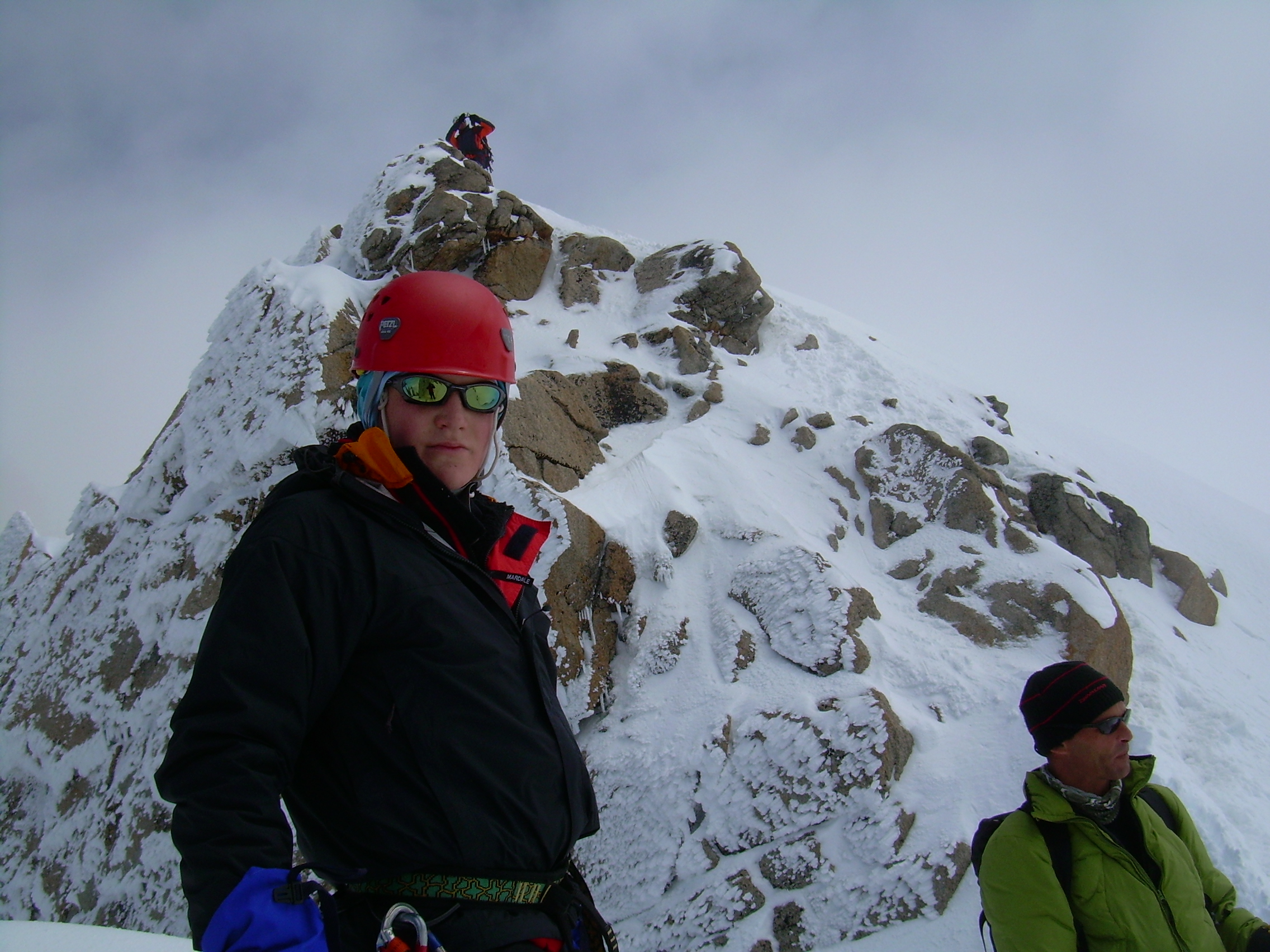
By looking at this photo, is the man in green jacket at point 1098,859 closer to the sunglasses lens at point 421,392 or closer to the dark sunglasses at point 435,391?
the dark sunglasses at point 435,391

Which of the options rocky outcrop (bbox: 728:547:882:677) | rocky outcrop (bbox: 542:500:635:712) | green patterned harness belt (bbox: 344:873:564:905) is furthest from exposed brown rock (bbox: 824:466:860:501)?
green patterned harness belt (bbox: 344:873:564:905)

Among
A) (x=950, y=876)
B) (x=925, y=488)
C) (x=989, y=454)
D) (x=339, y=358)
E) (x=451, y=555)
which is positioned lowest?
(x=950, y=876)

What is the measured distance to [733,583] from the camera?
8.92 m

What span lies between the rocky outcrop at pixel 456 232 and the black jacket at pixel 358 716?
1296 cm

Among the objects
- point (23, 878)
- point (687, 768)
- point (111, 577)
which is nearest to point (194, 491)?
point (111, 577)

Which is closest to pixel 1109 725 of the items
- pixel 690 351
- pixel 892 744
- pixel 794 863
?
pixel 892 744

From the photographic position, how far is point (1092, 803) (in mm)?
2938

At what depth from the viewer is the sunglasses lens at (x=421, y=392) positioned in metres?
2.29

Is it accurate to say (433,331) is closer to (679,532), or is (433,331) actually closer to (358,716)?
(358,716)

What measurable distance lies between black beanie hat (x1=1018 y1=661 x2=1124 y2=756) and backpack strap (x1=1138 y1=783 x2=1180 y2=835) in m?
0.44

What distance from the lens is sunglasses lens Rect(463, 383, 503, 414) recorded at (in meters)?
2.34

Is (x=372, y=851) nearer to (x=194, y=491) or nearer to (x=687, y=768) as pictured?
(x=687, y=768)

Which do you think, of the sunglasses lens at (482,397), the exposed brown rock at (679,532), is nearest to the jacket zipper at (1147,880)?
the sunglasses lens at (482,397)

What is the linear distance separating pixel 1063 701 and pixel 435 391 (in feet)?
10.1
